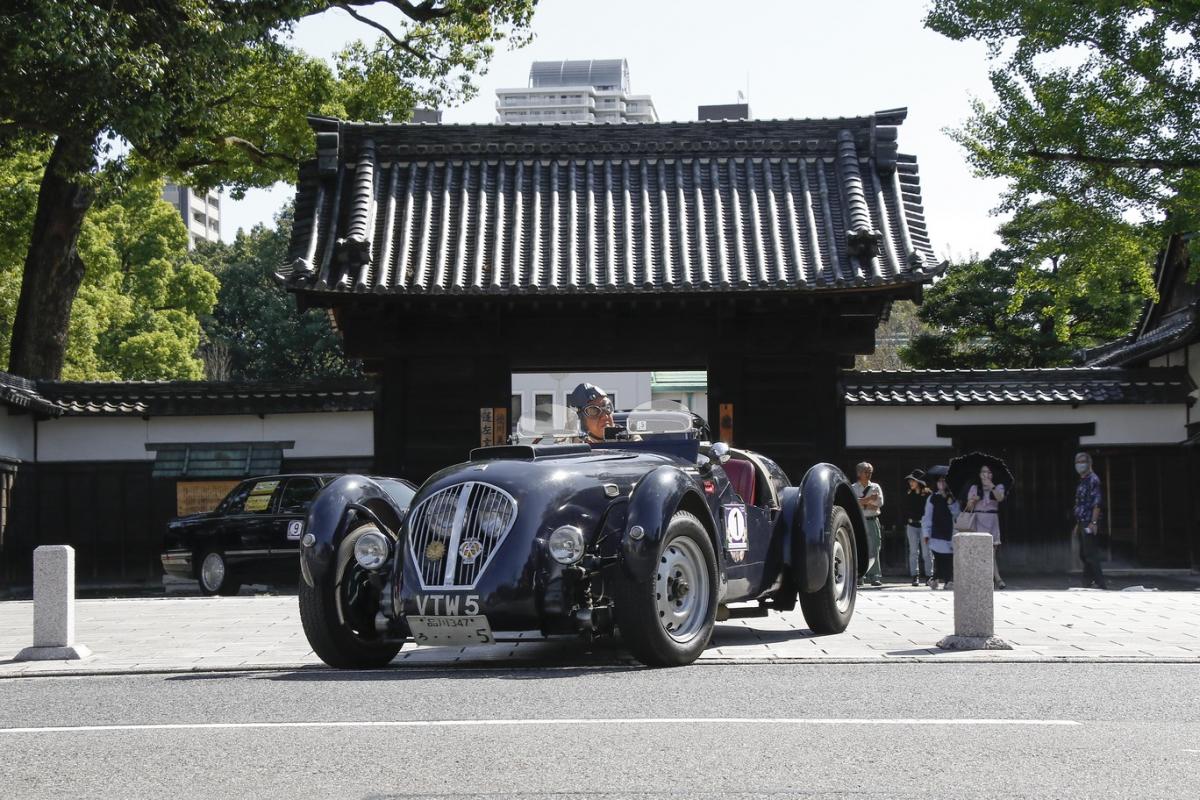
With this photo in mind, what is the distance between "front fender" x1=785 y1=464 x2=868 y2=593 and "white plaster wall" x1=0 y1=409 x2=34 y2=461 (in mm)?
13783

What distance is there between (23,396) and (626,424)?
1244cm

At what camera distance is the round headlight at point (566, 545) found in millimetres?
9016

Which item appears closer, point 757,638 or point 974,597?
point 974,597

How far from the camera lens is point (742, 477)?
11.1m

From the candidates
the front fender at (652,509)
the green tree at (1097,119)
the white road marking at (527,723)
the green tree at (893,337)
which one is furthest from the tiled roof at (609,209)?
the green tree at (893,337)

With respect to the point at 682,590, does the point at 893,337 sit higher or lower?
higher

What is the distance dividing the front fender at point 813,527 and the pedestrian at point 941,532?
6819 mm

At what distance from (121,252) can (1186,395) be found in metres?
27.3

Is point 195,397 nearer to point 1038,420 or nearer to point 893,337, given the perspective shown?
point 1038,420

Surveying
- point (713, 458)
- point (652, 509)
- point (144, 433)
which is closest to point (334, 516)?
point (652, 509)

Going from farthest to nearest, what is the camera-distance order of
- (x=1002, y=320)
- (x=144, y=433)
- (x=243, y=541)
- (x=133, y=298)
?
(x=133, y=298)
(x=1002, y=320)
(x=144, y=433)
(x=243, y=541)

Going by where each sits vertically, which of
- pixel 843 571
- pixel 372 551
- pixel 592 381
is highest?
pixel 592 381

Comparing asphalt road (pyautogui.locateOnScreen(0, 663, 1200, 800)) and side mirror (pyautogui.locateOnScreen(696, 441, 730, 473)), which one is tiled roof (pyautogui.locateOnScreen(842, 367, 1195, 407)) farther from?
asphalt road (pyautogui.locateOnScreen(0, 663, 1200, 800))

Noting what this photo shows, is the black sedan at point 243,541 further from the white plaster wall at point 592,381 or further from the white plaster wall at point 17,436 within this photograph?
the white plaster wall at point 592,381
